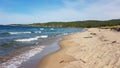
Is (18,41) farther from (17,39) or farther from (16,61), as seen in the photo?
(16,61)

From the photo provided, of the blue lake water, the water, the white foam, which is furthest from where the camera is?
the blue lake water

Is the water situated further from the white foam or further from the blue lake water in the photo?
the white foam

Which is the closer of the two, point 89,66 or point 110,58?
point 89,66

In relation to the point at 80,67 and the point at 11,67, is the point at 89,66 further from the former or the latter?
the point at 11,67

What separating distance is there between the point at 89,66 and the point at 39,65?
12.2 feet

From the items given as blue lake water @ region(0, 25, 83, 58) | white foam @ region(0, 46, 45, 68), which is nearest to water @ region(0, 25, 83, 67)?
blue lake water @ region(0, 25, 83, 58)

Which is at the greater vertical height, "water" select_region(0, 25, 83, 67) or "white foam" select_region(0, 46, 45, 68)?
"white foam" select_region(0, 46, 45, 68)

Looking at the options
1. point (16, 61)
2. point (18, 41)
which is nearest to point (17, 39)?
point (18, 41)

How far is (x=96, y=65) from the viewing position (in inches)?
407

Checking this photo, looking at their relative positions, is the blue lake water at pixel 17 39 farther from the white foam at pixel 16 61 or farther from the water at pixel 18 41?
the white foam at pixel 16 61

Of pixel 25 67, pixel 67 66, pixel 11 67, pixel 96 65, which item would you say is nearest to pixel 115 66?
pixel 96 65

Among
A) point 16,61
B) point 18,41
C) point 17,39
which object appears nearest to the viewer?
point 16,61

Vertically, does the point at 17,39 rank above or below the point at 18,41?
below

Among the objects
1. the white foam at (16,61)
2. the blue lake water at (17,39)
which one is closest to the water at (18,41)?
the blue lake water at (17,39)
